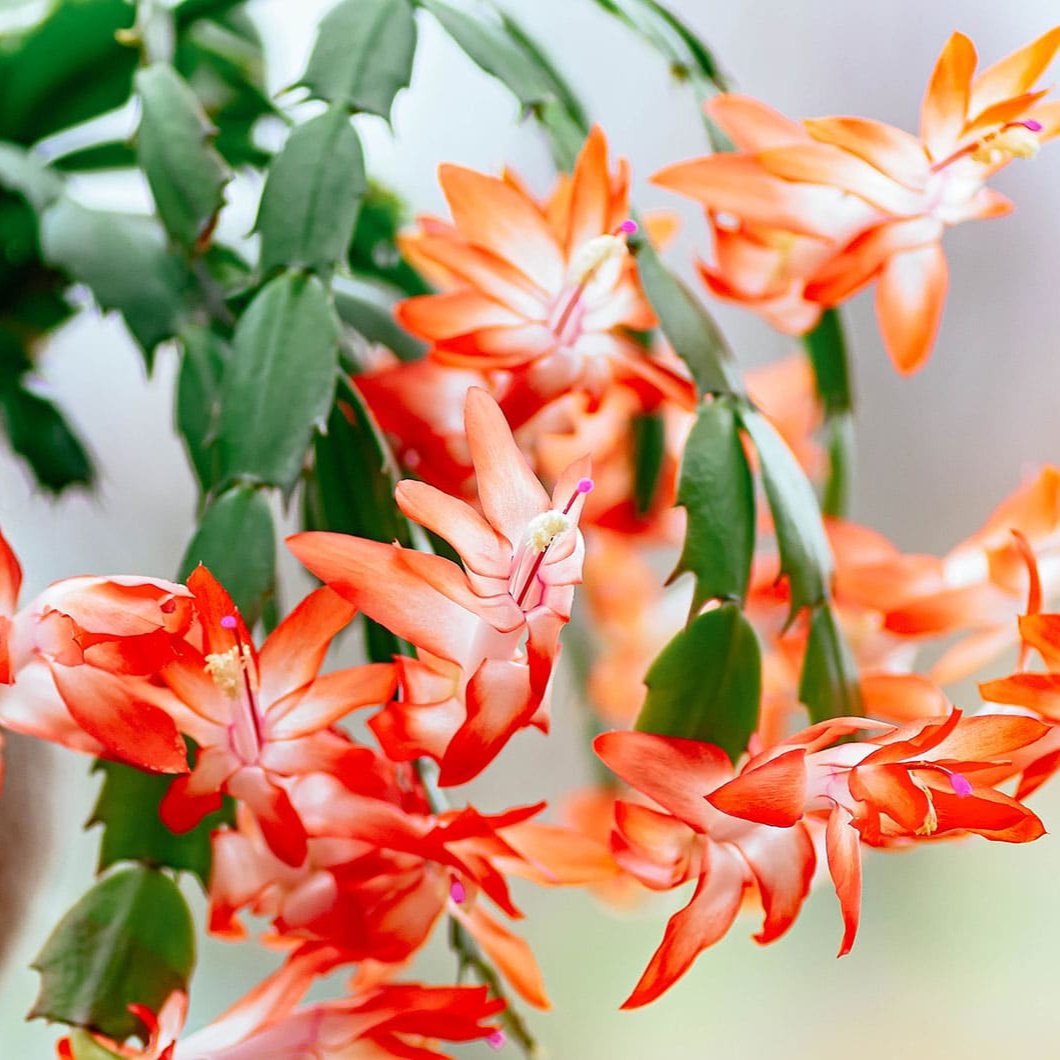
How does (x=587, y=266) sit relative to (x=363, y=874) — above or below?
above

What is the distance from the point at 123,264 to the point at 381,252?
20 cm

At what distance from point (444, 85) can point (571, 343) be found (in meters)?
1.11

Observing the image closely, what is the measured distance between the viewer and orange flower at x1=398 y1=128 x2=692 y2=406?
47 cm

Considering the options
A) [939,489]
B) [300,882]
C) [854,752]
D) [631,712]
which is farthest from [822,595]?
[939,489]

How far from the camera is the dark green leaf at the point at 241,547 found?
42cm

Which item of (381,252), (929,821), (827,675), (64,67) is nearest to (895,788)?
(929,821)

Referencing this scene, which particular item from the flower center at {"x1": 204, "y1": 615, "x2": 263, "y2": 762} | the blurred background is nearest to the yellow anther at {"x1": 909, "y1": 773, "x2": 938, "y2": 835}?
the flower center at {"x1": 204, "y1": 615, "x2": 263, "y2": 762}

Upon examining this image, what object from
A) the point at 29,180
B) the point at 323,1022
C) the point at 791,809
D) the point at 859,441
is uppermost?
the point at 29,180

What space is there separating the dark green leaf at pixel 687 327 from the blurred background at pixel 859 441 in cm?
70

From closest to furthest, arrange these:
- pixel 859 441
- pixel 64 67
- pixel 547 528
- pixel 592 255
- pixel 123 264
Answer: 1. pixel 547 528
2. pixel 592 255
3. pixel 123 264
4. pixel 64 67
5. pixel 859 441

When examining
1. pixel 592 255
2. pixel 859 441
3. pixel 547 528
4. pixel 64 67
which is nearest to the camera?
pixel 547 528

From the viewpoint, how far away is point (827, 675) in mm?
472

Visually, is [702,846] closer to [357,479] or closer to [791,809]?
[791,809]

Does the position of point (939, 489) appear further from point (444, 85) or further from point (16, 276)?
point (16, 276)
